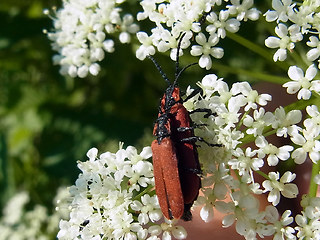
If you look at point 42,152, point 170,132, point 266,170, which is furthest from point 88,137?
point 170,132

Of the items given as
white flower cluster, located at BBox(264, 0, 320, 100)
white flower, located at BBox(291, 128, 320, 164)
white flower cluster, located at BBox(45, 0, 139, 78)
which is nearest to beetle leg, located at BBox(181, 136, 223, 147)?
white flower, located at BBox(291, 128, 320, 164)

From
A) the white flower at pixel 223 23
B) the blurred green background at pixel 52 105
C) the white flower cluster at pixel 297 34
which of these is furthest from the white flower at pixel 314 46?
the blurred green background at pixel 52 105

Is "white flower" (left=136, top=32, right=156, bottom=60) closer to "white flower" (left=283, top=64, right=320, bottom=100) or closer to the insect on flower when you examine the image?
the insect on flower

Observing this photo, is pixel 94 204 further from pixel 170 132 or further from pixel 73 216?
pixel 170 132

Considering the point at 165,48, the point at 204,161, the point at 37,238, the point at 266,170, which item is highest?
the point at 165,48

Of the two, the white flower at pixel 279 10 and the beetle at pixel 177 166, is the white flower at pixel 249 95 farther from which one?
the white flower at pixel 279 10

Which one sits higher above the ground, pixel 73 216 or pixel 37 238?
pixel 73 216
